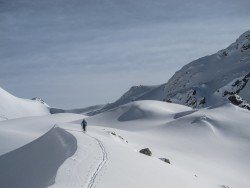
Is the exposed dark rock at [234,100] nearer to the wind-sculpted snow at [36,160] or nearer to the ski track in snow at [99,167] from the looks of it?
the wind-sculpted snow at [36,160]

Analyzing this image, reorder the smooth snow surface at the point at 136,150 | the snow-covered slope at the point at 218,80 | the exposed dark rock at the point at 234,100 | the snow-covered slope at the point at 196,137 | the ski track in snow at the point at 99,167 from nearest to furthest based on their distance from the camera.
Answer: the ski track in snow at the point at 99,167 → the smooth snow surface at the point at 136,150 → the snow-covered slope at the point at 196,137 → the exposed dark rock at the point at 234,100 → the snow-covered slope at the point at 218,80

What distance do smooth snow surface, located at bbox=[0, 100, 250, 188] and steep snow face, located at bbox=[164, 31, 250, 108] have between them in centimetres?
6757

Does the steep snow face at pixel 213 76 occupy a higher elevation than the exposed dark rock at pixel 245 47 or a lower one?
lower

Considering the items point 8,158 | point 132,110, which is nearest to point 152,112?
point 132,110

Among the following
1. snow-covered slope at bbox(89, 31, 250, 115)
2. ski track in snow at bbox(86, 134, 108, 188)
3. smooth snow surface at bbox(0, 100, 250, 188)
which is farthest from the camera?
snow-covered slope at bbox(89, 31, 250, 115)

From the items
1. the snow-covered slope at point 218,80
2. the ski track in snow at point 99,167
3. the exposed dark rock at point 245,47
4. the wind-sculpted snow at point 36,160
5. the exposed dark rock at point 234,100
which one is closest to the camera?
the ski track in snow at point 99,167

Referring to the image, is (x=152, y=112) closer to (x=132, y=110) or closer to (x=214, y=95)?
(x=132, y=110)

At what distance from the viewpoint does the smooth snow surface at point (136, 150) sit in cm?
2378

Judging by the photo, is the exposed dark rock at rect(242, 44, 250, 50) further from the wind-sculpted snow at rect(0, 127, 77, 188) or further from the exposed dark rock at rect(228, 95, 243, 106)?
the wind-sculpted snow at rect(0, 127, 77, 188)

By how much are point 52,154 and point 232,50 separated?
6778 inches

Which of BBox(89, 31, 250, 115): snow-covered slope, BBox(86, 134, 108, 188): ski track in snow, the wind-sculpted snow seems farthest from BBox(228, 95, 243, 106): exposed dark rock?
BBox(86, 134, 108, 188): ski track in snow

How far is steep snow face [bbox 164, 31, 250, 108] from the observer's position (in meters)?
157

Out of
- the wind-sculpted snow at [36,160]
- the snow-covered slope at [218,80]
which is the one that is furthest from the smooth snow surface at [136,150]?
the snow-covered slope at [218,80]

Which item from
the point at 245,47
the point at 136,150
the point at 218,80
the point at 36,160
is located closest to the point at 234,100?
the point at 218,80
